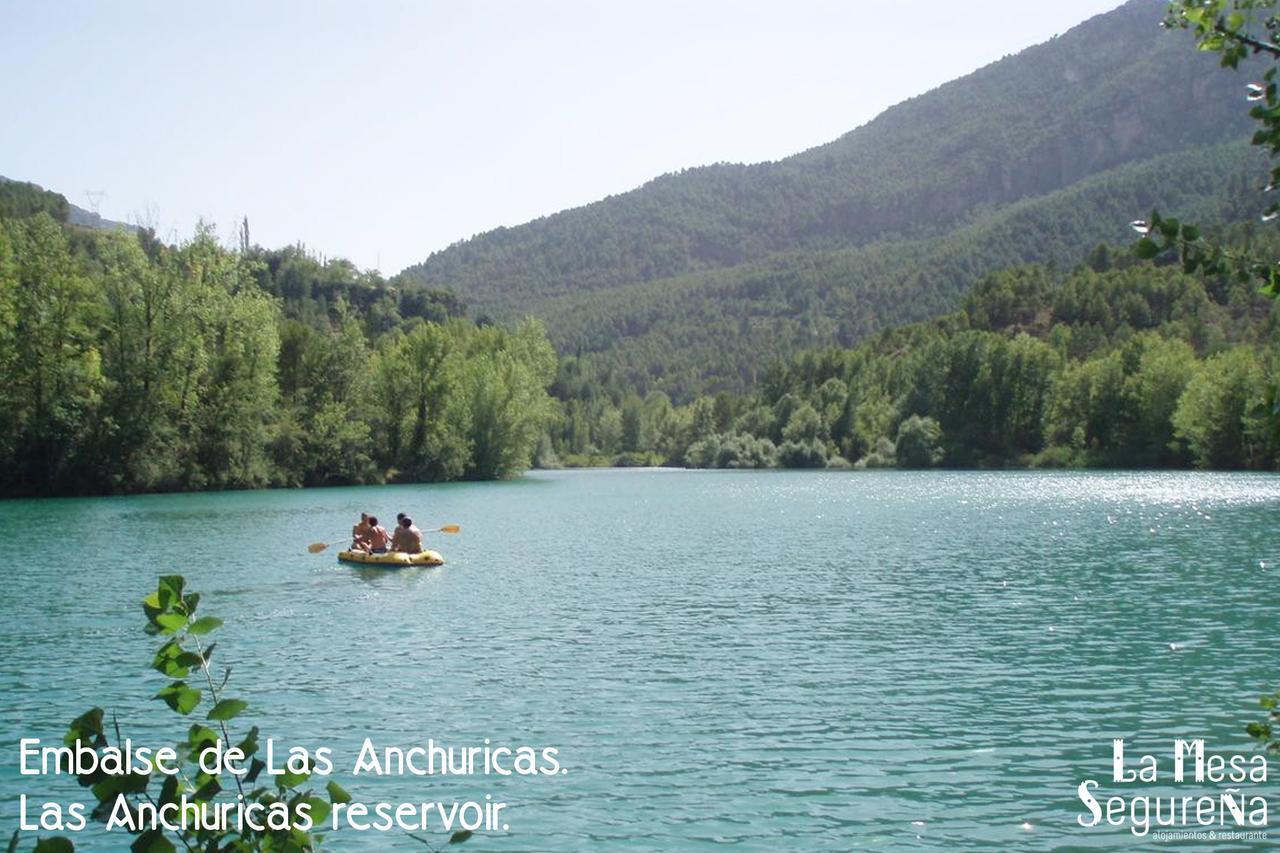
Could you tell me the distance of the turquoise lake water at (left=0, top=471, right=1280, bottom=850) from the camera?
13484 mm

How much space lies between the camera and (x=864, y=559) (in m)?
37.6

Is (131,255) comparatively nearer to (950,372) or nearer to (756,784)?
(756,784)

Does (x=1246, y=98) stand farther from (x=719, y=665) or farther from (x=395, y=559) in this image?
(x=395, y=559)

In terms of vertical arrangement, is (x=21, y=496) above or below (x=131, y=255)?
below

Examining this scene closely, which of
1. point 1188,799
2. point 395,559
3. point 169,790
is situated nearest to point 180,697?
point 169,790

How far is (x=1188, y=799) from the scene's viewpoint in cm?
1318

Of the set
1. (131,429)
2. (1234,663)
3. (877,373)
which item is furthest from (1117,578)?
(877,373)

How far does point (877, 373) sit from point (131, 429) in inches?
4006

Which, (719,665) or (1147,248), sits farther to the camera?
(719,665)

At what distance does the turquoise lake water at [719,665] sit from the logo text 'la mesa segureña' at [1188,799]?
0.29 meters

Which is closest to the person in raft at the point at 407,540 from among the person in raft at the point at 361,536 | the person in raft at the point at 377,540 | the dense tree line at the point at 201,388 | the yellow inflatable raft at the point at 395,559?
the yellow inflatable raft at the point at 395,559

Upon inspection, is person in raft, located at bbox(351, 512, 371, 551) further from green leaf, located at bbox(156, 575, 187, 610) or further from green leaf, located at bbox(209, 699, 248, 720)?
green leaf, located at bbox(156, 575, 187, 610)

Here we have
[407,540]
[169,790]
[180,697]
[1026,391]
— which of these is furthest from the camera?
[1026,391]

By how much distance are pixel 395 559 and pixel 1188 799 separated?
89.5ft
